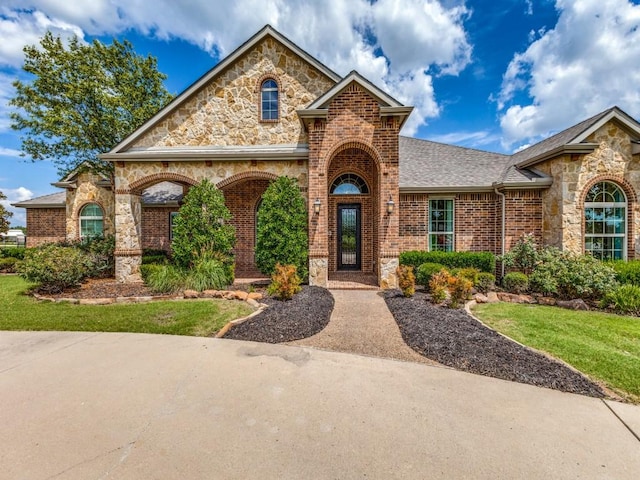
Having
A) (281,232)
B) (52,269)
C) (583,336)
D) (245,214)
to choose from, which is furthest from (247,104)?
(583,336)

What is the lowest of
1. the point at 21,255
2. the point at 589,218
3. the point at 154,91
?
the point at 21,255

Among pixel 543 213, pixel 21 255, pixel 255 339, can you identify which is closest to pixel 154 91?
pixel 21 255

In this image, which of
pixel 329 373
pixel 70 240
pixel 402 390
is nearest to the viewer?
pixel 402 390

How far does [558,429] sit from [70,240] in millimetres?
18045

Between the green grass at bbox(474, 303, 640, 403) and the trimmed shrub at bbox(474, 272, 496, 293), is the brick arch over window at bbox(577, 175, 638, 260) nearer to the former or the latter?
the trimmed shrub at bbox(474, 272, 496, 293)

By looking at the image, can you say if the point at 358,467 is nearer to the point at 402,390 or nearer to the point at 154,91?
the point at 402,390

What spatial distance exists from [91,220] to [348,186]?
41.6 ft

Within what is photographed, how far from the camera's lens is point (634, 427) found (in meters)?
Answer: 2.91

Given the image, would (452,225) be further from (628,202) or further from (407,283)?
(628,202)

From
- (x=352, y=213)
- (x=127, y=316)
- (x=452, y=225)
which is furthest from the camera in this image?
(x=352, y=213)

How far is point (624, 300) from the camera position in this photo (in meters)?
7.01

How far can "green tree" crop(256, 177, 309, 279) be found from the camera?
30.1 ft

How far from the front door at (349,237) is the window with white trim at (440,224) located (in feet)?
9.17

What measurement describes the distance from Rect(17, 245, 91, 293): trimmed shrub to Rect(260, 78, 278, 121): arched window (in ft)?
25.8
